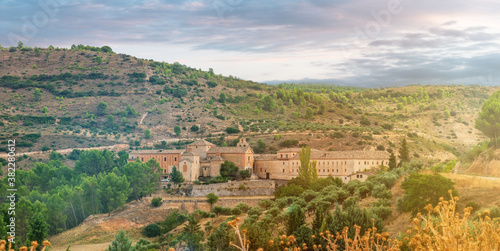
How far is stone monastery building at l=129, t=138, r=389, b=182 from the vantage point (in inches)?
2279

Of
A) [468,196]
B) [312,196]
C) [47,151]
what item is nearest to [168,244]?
[312,196]

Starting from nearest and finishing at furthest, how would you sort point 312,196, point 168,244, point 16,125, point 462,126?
point 168,244 < point 312,196 < point 16,125 < point 462,126

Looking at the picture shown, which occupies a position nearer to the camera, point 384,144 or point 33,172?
point 33,172

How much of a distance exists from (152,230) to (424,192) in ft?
85.9

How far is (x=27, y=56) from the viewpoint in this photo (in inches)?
4515

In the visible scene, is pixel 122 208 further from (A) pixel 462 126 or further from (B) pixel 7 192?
(A) pixel 462 126

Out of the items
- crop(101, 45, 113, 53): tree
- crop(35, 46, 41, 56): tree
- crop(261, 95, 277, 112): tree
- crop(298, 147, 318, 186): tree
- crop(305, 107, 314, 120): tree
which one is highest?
crop(101, 45, 113, 53): tree

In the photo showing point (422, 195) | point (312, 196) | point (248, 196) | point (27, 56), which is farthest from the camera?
point (27, 56)

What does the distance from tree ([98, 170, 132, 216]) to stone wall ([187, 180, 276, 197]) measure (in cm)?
679

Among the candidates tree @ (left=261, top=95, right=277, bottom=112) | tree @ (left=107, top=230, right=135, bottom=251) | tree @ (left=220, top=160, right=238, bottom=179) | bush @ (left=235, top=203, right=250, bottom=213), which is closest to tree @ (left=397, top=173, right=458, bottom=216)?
tree @ (left=107, top=230, right=135, bottom=251)

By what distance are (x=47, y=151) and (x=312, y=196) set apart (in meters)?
41.1

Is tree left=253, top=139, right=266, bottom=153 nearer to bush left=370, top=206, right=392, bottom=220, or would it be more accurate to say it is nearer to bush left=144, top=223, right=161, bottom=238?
bush left=144, top=223, right=161, bottom=238

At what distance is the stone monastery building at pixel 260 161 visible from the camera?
2279 inches

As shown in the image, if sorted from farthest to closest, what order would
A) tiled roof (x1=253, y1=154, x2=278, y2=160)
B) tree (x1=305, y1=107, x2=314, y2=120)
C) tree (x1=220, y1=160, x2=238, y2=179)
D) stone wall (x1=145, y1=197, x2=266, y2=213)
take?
tree (x1=305, y1=107, x2=314, y2=120)
tiled roof (x1=253, y1=154, x2=278, y2=160)
tree (x1=220, y1=160, x2=238, y2=179)
stone wall (x1=145, y1=197, x2=266, y2=213)
